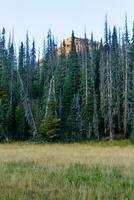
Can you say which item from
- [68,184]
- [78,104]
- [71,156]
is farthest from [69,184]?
[78,104]

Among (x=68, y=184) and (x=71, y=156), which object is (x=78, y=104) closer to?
(x=71, y=156)

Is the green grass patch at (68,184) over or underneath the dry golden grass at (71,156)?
over

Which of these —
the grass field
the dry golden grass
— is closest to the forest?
the dry golden grass

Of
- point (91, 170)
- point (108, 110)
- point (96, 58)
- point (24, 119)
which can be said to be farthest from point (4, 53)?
point (91, 170)

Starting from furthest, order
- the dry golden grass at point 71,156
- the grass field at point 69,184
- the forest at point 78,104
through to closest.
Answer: the forest at point 78,104 < the dry golden grass at point 71,156 < the grass field at point 69,184

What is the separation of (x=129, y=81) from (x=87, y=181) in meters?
50.8

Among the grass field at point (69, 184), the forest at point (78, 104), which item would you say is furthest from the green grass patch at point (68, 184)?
the forest at point (78, 104)

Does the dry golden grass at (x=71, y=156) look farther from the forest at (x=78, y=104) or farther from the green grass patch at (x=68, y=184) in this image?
the forest at (x=78, y=104)

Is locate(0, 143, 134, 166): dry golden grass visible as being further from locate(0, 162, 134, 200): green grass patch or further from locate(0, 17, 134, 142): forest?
locate(0, 17, 134, 142): forest

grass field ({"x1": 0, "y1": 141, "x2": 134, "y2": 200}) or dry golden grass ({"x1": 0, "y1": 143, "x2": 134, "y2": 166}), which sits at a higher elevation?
A: grass field ({"x1": 0, "y1": 141, "x2": 134, "y2": 200})

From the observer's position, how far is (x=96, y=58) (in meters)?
74.9

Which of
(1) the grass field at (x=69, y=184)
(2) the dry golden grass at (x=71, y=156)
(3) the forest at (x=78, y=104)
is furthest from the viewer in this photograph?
(3) the forest at (x=78, y=104)

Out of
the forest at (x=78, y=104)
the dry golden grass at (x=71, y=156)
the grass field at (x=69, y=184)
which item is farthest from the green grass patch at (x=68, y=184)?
the forest at (x=78, y=104)

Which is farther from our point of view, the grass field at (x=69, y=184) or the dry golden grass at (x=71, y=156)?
the dry golden grass at (x=71, y=156)
